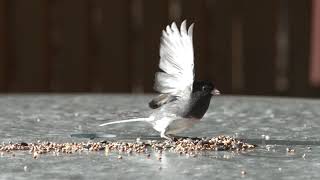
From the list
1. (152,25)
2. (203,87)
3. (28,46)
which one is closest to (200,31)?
(152,25)

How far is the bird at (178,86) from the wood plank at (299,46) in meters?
2.55

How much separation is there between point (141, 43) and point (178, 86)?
103 inches

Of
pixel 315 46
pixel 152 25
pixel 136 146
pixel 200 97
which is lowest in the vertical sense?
pixel 136 146

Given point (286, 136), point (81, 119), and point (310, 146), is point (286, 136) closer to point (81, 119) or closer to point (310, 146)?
point (310, 146)

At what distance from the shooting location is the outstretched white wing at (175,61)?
250 centimetres

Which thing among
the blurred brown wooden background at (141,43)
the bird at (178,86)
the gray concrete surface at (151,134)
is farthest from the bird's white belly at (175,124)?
the blurred brown wooden background at (141,43)

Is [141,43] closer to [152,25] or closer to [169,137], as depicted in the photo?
[152,25]

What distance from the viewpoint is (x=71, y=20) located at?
512cm

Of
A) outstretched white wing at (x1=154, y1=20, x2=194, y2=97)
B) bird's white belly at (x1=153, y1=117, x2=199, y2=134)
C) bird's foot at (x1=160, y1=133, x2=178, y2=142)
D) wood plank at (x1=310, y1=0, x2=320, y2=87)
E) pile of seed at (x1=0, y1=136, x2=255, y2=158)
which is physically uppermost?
wood plank at (x1=310, y1=0, x2=320, y2=87)

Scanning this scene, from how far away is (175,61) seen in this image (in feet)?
8.27

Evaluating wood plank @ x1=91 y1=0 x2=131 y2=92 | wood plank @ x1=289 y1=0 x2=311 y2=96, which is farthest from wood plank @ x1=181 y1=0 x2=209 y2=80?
wood plank @ x1=289 y1=0 x2=311 y2=96

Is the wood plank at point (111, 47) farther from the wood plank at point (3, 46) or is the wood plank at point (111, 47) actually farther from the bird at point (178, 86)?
the bird at point (178, 86)

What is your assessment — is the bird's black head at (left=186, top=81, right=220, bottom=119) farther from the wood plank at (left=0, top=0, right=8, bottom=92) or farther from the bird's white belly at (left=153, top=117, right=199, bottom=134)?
the wood plank at (left=0, top=0, right=8, bottom=92)

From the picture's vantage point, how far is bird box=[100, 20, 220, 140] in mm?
2510
